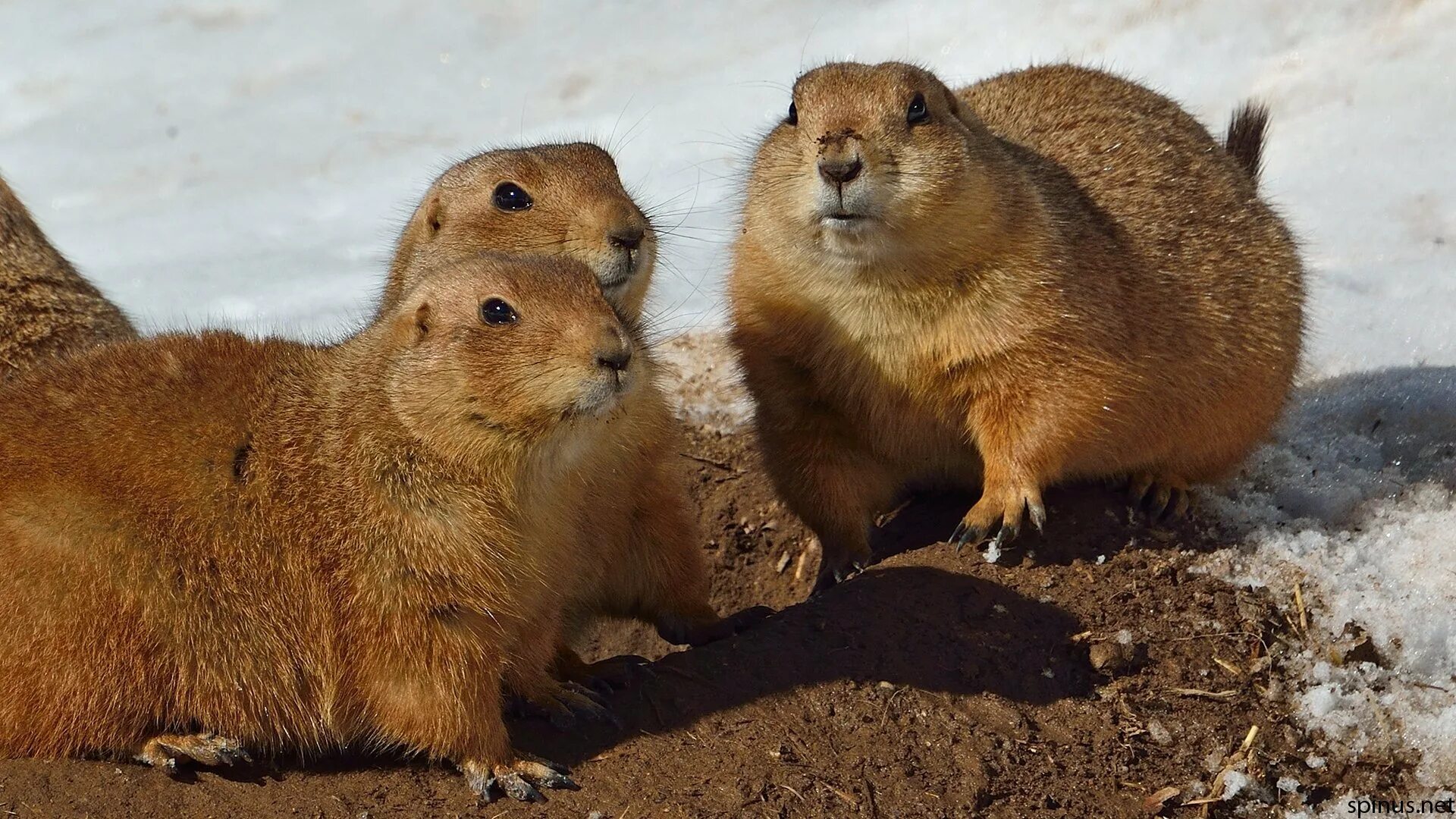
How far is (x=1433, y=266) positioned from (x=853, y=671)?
195 inches

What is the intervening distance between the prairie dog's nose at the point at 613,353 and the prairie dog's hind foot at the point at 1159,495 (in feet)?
9.40

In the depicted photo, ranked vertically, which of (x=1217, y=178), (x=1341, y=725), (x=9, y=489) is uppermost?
(x=1217, y=178)

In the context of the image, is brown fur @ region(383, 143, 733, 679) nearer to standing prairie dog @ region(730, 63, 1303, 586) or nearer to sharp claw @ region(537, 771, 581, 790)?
standing prairie dog @ region(730, 63, 1303, 586)

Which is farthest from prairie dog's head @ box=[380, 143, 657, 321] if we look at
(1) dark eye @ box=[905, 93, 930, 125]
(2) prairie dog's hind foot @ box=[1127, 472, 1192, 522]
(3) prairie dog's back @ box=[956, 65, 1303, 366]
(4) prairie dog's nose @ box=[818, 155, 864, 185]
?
(2) prairie dog's hind foot @ box=[1127, 472, 1192, 522]

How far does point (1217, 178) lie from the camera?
6777 mm

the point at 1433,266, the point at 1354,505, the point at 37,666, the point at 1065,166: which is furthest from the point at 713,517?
the point at 1433,266

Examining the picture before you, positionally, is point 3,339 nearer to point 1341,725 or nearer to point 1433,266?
point 1341,725

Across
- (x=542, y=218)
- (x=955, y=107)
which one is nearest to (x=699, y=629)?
(x=542, y=218)

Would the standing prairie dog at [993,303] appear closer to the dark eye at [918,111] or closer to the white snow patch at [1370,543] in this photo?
the dark eye at [918,111]

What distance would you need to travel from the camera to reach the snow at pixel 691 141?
269 inches

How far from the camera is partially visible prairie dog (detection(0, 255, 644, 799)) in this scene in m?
4.40

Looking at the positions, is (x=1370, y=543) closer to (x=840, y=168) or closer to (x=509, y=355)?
(x=840, y=168)

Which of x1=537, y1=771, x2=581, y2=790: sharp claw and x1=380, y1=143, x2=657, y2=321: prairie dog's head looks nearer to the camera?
x1=537, y1=771, x2=581, y2=790: sharp claw

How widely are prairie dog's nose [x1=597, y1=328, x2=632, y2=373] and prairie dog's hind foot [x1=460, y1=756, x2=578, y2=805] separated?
1245 millimetres
